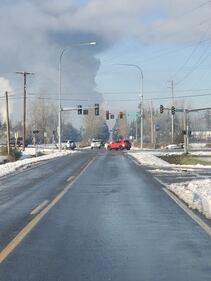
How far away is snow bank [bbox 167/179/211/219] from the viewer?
14293mm

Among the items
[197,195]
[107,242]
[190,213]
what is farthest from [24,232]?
[197,195]

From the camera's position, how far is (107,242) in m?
9.81

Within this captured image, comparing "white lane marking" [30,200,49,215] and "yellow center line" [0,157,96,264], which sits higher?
"white lane marking" [30,200,49,215]

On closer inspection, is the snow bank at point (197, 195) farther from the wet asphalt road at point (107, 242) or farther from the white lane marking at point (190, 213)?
the wet asphalt road at point (107, 242)

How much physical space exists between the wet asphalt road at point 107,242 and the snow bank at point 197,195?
0.53m

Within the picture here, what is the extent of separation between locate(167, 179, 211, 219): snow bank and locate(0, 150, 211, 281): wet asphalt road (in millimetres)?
531

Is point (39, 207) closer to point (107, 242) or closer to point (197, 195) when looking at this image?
point (197, 195)

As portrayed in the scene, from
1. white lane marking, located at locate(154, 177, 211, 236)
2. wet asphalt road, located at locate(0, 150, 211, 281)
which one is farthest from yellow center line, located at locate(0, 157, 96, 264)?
white lane marking, located at locate(154, 177, 211, 236)

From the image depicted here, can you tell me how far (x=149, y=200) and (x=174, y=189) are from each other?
3255 millimetres

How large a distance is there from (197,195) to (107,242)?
7.04 m

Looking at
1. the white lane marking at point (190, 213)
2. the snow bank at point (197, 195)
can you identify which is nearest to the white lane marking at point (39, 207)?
the white lane marking at point (190, 213)

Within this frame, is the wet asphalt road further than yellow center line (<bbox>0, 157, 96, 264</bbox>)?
No

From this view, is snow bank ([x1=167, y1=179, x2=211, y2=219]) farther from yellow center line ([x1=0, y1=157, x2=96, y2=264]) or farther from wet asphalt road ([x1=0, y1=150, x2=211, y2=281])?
yellow center line ([x1=0, y1=157, x2=96, y2=264])

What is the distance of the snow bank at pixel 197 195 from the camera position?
14.3 m
